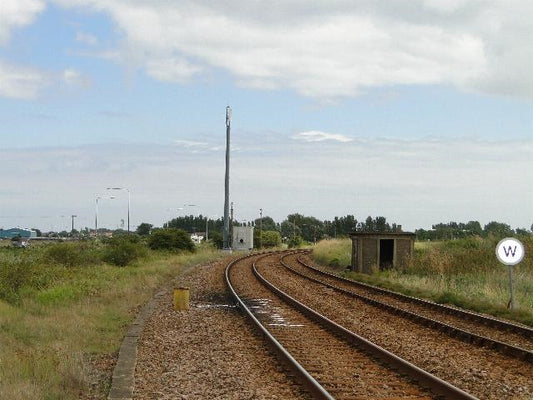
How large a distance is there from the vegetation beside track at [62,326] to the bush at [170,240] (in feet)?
109

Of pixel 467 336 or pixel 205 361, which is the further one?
pixel 467 336

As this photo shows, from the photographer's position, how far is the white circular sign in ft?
62.7

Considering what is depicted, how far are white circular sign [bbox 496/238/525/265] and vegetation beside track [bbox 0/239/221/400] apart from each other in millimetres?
9155

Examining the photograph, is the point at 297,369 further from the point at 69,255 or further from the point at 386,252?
the point at 69,255

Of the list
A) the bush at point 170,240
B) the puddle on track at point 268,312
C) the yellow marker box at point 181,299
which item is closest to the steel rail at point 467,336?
the puddle on track at point 268,312

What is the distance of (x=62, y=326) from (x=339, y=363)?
686cm

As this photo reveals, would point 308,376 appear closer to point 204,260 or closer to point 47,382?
point 47,382

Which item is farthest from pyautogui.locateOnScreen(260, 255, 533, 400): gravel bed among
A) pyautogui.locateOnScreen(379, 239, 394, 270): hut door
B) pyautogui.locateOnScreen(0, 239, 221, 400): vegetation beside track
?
pyautogui.locateOnScreen(379, 239, 394, 270): hut door

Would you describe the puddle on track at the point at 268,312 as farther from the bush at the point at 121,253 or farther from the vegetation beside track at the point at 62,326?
the bush at the point at 121,253

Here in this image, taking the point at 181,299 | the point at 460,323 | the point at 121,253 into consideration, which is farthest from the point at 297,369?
the point at 121,253

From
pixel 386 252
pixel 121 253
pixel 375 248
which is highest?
pixel 375 248

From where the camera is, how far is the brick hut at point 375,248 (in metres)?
36.3

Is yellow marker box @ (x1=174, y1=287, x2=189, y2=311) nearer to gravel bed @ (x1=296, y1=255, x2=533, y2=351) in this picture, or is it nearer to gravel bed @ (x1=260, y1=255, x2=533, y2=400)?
gravel bed @ (x1=260, y1=255, x2=533, y2=400)

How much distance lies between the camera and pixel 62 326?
16.1 metres
